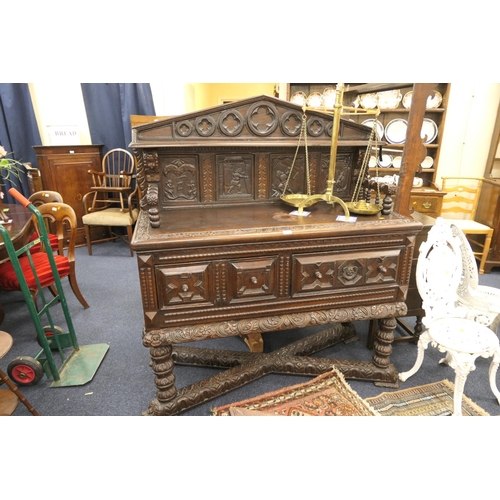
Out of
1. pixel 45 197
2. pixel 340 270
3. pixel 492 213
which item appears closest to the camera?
pixel 340 270

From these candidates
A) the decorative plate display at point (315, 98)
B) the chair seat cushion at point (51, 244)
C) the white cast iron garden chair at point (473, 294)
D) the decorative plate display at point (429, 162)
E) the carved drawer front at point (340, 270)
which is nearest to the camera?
the carved drawer front at point (340, 270)

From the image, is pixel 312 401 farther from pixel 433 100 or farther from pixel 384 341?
pixel 433 100

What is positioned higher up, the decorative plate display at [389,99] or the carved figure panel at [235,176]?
the decorative plate display at [389,99]

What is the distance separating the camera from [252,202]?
1839 millimetres

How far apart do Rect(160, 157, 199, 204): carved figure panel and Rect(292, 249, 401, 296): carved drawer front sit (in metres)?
0.67

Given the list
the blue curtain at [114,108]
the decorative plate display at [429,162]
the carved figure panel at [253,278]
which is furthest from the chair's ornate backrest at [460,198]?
the blue curtain at [114,108]

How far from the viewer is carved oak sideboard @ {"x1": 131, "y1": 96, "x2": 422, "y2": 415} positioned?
1418 mm

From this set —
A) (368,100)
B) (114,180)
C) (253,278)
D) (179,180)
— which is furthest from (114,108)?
(253,278)

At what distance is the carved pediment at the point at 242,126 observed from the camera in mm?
1569

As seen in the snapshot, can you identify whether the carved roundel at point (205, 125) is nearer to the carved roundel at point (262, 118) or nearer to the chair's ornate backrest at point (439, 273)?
the carved roundel at point (262, 118)

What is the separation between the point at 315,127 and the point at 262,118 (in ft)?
0.91

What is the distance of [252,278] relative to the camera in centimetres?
147

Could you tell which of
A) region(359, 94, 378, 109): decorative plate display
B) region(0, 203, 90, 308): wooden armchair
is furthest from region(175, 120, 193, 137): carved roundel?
region(359, 94, 378, 109): decorative plate display

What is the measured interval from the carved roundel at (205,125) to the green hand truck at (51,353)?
972 millimetres
